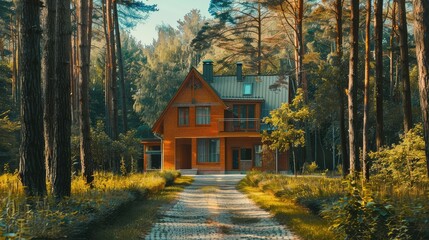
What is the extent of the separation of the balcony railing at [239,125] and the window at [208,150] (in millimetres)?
1425

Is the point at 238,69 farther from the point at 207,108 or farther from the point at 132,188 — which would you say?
the point at 132,188

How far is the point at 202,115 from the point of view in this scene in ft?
151

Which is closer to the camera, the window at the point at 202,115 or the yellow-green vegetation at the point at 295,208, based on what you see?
the yellow-green vegetation at the point at 295,208

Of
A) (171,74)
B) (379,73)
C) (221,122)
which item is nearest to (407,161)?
(379,73)

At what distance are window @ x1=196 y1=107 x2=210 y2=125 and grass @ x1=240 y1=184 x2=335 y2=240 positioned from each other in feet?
90.3

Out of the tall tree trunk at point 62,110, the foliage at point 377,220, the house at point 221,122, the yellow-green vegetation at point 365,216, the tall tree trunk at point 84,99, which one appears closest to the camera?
the foliage at point 377,220

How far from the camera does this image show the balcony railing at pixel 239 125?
45.1m

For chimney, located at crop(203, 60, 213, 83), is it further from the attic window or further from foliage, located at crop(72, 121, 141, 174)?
foliage, located at crop(72, 121, 141, 174)

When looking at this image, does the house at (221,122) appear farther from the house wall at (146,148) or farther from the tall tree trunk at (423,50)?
the tall tree trunk at (423,50)

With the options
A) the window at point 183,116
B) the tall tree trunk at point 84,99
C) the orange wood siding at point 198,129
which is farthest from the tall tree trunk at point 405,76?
the window at point 183,116

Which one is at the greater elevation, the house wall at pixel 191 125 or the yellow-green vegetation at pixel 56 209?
the house wall at pixel 191 125

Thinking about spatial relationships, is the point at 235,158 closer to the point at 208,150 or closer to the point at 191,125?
the point at 208,150

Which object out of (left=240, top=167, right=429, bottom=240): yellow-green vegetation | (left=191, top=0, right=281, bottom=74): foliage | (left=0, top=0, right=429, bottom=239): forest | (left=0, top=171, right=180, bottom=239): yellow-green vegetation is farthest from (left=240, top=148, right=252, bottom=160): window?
(left=240, top=167, right=429, bottom=240): yellow-green vegetation

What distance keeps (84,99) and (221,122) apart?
85.0 ft
